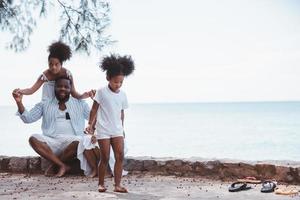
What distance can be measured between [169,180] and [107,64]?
1.60 metres

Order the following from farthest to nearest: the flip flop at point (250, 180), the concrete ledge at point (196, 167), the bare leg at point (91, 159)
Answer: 1. the bare leg at point (91, 159)
2. the concrete ledge at point (196, 167)
3. the flip flop at point (250, 180)

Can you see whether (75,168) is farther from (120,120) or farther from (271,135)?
(271,135)

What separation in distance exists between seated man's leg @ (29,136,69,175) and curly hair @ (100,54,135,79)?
66.4 inches

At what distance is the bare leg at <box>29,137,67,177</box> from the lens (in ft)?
20.4

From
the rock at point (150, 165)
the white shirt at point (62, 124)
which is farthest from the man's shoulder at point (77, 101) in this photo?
the rock at point (150, 165)

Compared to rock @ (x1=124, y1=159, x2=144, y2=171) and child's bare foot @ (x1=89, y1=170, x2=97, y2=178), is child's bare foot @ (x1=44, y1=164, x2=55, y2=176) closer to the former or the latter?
child's bare foot @ (x1=89, y1=170, x2=97, y2=178)

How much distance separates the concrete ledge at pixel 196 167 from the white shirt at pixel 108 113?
1.29 metres

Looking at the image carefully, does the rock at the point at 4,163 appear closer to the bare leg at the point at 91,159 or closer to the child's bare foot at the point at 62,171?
the child's bare foot at the point at 62,171

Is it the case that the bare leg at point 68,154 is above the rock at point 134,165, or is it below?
above

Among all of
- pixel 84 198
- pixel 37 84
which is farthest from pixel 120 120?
pixel 37 84

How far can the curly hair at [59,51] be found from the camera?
20.6 feet

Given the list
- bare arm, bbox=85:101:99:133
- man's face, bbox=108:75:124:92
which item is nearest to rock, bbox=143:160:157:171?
bare arm, bbox=85:101:99:133

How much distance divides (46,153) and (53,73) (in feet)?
3.26

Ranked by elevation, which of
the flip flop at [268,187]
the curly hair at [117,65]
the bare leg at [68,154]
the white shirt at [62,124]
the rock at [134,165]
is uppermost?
the curly hair at [117,65]
